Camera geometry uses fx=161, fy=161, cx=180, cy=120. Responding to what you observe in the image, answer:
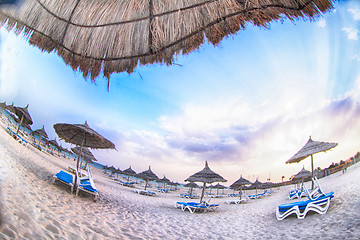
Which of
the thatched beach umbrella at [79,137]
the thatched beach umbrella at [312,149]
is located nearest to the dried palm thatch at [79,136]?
the thatched beach umbrella at [79,137]

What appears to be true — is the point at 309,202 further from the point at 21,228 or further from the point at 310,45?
the point at 21,228

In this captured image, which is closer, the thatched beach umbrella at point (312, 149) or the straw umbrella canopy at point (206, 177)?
the thatched beach umbrella at point (312, 149)

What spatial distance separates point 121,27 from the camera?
169 centimetres

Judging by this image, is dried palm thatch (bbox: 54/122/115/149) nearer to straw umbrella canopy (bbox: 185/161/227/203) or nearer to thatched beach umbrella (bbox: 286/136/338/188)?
straw umbrella canopy (bbox: 185/161/227/203)

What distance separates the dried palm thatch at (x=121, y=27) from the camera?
1377 mm

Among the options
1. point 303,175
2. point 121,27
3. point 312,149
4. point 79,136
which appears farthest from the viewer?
point 303,175

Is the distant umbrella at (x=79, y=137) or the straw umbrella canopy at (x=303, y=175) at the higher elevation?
the straw umbrella canopy at (x=303, y=175)

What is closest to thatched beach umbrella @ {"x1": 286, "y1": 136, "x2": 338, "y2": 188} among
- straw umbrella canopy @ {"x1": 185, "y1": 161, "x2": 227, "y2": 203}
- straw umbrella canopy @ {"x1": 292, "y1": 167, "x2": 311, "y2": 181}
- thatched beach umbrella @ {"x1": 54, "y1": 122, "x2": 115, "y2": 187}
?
straw umbrella canopy @ {"x1": 185, "y1": 161, "x2": 227, "y2": 203}

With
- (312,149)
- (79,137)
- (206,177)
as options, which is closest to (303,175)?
(312,149)

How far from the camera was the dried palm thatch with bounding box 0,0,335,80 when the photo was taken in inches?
54.2

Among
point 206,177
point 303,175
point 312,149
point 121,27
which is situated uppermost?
point 312,149

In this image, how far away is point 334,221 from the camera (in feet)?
12.6

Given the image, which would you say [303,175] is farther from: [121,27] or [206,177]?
[121,27]

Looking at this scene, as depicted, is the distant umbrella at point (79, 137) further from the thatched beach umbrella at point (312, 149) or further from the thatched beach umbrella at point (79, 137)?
the thatched beach umbrella at point (312, 149)
